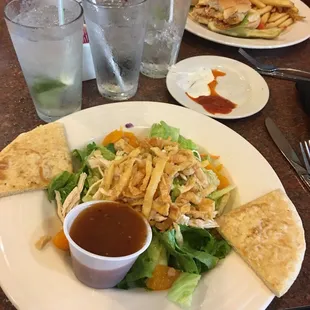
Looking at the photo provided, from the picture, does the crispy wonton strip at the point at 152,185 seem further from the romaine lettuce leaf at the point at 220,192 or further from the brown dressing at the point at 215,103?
the brown dressing at the point at 215,103

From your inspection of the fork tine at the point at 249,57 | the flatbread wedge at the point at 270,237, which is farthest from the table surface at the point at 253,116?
the flatbread wedge at the point at 270,237

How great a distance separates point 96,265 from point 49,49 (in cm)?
72

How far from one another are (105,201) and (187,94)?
2.32ft

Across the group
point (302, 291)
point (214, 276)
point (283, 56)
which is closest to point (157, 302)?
point (214, 276)

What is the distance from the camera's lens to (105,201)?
3.67 feet

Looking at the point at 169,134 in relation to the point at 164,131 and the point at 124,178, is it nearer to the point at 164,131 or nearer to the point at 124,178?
the point at 164,131

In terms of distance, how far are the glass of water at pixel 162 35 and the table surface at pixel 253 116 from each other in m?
0.06

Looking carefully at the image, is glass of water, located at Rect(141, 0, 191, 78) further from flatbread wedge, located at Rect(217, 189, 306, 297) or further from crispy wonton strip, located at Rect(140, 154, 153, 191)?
flatbread wedge, located at Rect(217, 189, 306, 297)

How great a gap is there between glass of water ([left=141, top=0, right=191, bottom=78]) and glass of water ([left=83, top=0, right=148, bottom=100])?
17 cm

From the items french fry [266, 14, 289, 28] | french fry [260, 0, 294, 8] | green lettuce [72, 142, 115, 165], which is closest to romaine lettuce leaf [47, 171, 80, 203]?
green lettuce [72, 142, 115, 165]

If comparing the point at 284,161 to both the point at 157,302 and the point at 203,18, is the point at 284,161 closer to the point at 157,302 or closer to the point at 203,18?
the point at 157,302

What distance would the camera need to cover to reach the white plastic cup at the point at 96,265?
95 cm

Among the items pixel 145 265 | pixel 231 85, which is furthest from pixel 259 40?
pixel 145 265

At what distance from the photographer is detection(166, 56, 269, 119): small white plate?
5.28ft
